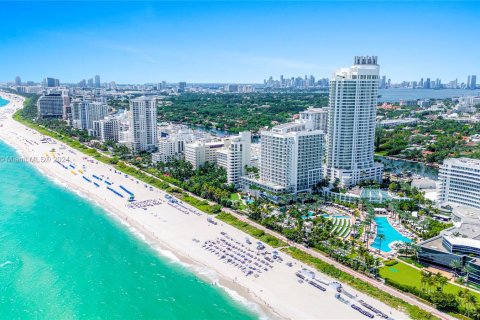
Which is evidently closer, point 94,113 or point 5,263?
point 5,263

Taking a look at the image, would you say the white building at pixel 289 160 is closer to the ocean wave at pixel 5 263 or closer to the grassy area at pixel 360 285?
the grassy area at pixel 360 285

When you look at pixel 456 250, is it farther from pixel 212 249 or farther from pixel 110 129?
pixel 110 129

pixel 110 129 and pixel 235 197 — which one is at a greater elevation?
pixel 110 129

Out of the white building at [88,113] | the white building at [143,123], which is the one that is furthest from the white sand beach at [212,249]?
the white building at [88,113]

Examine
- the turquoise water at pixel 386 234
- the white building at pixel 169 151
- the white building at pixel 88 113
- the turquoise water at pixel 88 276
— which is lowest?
the turquoise water at pixel 88 276

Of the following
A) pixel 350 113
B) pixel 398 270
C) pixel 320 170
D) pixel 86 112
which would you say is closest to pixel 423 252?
pixel 398 270

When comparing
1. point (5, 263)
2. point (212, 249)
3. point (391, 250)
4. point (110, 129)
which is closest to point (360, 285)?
point (391, 250)
